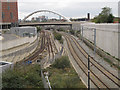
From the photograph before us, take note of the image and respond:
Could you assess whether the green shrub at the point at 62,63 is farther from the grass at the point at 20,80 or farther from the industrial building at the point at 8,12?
the industrial building at the point at 8,12

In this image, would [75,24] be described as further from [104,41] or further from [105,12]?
[104,41]

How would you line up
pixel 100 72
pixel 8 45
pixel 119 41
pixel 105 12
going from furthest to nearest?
pixel 105 12
pixel 8 45
pixel 119 41
pixel 100 72

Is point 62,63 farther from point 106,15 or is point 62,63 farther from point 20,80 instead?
point 106,15

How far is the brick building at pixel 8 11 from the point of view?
47.2 meters

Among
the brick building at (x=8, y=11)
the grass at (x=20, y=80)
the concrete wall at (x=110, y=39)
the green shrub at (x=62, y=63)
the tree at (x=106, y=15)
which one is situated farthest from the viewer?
the brick building at (x=8, y=11)

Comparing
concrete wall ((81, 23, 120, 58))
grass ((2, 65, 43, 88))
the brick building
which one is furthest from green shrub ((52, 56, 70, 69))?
the brick building

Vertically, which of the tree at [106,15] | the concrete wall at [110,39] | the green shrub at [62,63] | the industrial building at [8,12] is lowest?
the green shrub at [62,63]

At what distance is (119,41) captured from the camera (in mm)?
14477

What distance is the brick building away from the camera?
47.2m

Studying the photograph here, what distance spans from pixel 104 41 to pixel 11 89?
44.5ft

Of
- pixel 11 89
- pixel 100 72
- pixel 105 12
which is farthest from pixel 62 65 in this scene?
pixel 105 12

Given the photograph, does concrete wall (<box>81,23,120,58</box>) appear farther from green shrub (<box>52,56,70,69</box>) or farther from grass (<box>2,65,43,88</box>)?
grass (<box>2,65,43,88</box>)

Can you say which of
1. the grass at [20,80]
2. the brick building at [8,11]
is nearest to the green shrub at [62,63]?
the grass at [20,80]

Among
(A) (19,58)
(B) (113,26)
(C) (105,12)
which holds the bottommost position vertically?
(A) (19,58)
